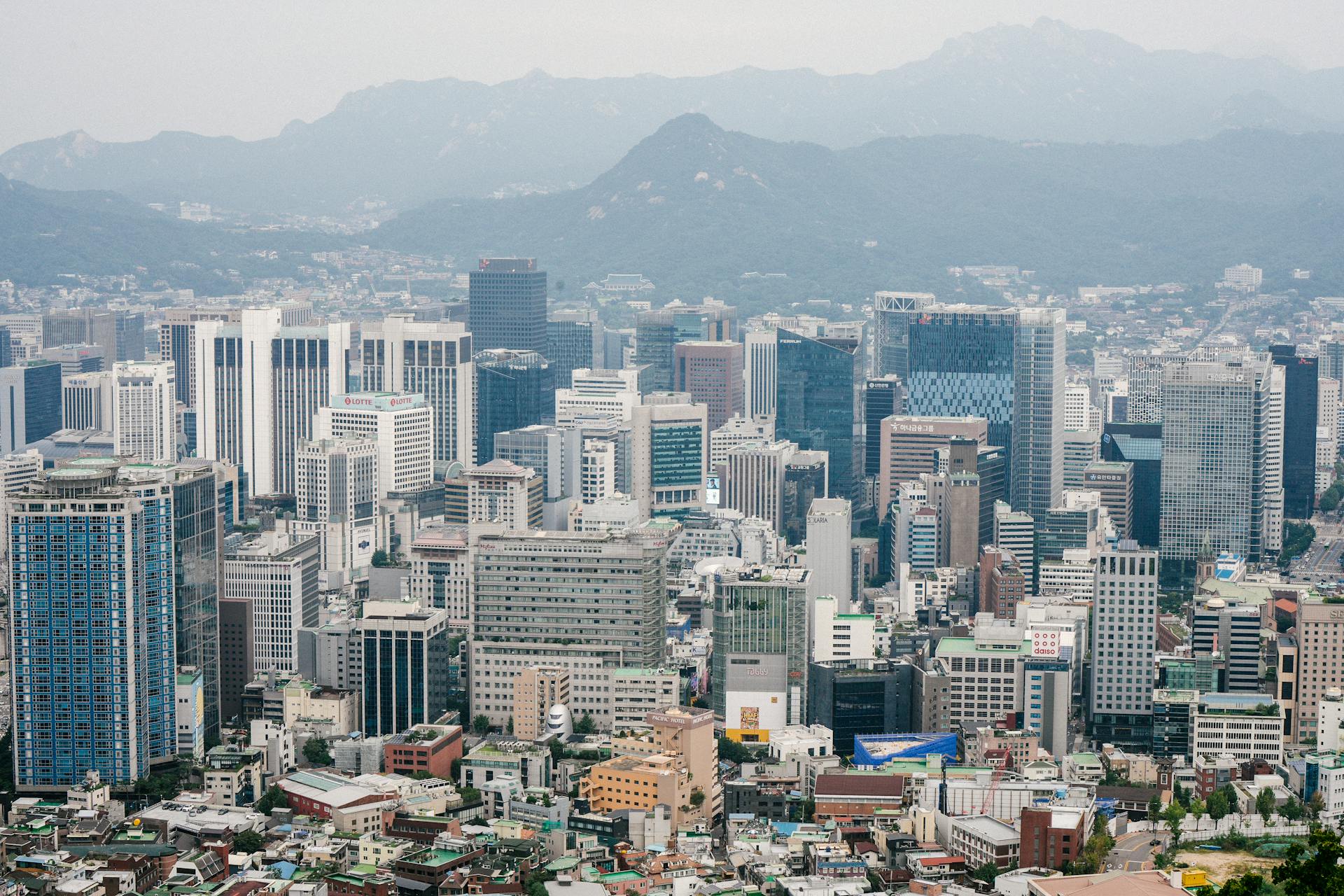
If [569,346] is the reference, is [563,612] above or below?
below

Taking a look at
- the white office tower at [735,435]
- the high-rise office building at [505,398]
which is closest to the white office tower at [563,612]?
the white office tower at [735,435]

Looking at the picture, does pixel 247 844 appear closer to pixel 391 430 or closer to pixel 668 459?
pixel 391 430

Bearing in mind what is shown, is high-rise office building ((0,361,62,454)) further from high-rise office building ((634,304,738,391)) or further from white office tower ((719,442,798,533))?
white office tower ((719,442,798,533))

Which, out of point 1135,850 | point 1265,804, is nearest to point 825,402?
point 1265,804

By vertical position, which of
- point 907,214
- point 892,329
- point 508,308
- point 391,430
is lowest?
point 391,430

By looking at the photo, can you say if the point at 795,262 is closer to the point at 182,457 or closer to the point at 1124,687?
the point at 182,457

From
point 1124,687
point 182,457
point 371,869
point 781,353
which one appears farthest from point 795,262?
point 371,869

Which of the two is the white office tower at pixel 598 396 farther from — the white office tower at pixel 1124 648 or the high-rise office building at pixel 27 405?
the white office tower at pixel 1124 648
